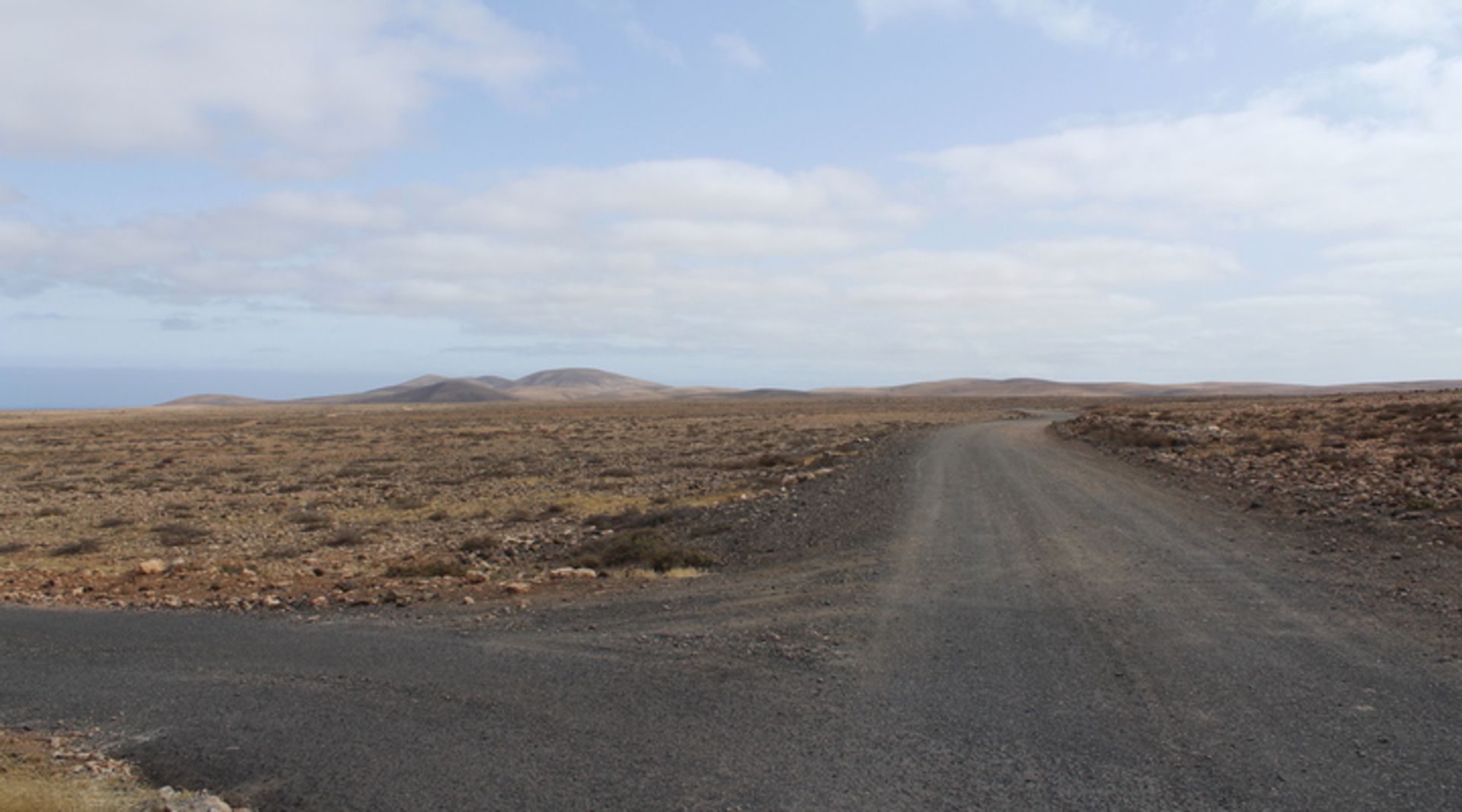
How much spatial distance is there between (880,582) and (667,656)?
146 inches

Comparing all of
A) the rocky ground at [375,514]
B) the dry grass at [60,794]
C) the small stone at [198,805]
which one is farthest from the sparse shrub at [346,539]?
the small stone at [198,805]

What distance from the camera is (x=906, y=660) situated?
7348 millimetres

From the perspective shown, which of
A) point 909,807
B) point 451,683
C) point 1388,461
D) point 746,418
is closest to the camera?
point 909,807

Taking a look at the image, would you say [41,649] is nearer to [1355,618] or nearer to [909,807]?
[909,807]

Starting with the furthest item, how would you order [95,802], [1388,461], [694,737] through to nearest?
[1388,461]
[694,737]
[95,802]

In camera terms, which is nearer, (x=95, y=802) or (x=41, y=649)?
(x=95, y=802)

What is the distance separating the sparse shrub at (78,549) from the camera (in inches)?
674

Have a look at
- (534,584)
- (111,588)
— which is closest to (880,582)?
(534,584)

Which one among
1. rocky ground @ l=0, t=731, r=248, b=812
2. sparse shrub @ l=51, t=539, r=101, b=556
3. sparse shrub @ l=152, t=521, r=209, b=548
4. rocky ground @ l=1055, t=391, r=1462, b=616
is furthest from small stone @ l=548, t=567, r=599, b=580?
sparse shrub @ l=51, t=539, r=101, b=556

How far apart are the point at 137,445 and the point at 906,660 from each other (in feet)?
185

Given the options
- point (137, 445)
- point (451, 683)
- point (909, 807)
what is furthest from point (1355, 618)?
point (137, 445)

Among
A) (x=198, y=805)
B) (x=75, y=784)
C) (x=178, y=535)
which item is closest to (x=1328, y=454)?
(x=198, y=805)

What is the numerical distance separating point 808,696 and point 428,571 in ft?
26.5

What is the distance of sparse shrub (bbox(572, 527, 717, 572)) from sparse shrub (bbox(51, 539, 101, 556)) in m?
10.7
